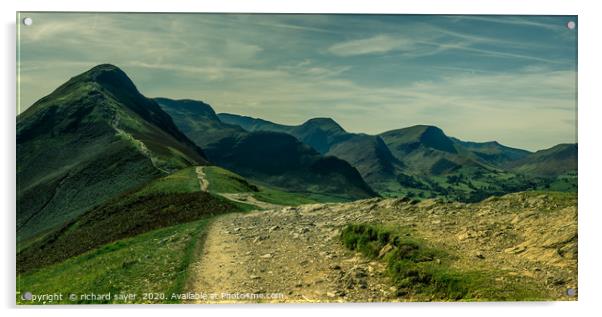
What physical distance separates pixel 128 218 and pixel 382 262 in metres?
28.3

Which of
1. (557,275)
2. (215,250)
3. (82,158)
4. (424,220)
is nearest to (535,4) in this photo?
(424,220)

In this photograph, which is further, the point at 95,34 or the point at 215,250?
the point at 95,34

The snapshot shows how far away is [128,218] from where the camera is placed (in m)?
42.9

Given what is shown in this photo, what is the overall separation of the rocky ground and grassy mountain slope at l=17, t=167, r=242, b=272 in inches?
444

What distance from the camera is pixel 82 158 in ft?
310

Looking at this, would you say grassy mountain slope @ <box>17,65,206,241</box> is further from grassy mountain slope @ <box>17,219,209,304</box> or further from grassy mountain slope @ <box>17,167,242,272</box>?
grassy mountain slope @ <box>17,219,209,304</box>

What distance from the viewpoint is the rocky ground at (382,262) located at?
2020cm

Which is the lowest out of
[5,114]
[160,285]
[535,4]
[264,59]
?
[160,285]

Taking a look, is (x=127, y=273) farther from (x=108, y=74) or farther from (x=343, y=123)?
(x=108, y=74)

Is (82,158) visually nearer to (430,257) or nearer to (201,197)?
(201,197)

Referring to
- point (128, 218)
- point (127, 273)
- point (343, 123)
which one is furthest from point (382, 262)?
point (128, 218)

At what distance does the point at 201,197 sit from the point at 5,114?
820 inches

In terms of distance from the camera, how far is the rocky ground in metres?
20.2

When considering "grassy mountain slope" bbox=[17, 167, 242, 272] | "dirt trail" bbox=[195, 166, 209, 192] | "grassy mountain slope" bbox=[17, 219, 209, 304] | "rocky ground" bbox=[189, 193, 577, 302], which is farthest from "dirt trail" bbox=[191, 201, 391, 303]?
"dirt trail" bbox=[195, 166, 209, 192]
